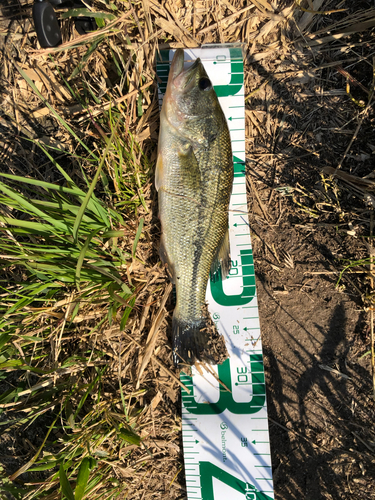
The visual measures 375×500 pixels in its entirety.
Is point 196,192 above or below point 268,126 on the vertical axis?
below

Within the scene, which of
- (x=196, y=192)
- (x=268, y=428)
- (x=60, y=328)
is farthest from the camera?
A: (x=268, y=428)

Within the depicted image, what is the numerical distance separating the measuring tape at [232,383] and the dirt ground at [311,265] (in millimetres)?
120

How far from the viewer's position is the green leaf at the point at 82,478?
80.0 inches

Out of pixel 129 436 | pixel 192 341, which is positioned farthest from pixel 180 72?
pixel 129 436

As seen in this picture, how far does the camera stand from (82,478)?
2.09 metres

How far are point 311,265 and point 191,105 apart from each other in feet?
5.74

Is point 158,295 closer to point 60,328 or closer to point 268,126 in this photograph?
point 60,328

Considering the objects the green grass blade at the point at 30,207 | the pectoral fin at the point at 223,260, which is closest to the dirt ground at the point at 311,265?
the pectoral fin at the point at 223,260

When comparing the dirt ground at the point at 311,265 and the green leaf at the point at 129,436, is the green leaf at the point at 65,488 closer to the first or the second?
the green leaf at the point at 129,436

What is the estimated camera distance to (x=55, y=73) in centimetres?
271

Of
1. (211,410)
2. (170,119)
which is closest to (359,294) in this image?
(211,410)

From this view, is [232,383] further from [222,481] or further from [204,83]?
[204,83]

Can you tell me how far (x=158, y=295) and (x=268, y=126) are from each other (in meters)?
1.87

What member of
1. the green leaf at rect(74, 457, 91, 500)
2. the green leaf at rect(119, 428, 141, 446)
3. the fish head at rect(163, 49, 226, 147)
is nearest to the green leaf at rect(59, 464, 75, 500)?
the green leaf at rect(74, 457, 91, 500)
